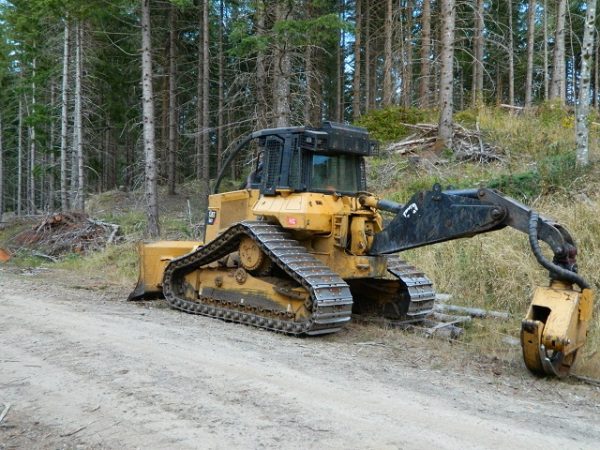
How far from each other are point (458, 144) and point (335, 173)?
27.4 feet

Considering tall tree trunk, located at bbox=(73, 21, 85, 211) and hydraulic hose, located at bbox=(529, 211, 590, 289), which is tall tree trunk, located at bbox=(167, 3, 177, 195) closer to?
tall tree trunk, located at bbox=(73, 21, 85, 211)

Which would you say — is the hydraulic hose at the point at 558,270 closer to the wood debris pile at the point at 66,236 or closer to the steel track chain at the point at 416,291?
the steel track chain at the point at 416,291

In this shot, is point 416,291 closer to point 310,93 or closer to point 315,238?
point 315,238

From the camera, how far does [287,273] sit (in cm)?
777

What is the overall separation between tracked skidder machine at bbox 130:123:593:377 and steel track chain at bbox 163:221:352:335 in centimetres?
2

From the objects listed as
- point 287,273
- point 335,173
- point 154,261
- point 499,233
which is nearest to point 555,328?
point 287,273

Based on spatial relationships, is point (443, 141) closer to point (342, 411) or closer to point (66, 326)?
point (66, 326)

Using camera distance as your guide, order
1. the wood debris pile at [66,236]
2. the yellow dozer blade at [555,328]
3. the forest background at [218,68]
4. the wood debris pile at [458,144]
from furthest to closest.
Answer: the wood debris pile at [66,236] < the forest background at [218,68] < the wood debris pile at [458,144] < the yellow dozer blade at [555,328]

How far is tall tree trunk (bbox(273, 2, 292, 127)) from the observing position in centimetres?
1445

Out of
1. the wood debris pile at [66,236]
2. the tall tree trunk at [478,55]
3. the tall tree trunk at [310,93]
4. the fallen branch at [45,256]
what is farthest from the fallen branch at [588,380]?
the fallen branch at [45,256]

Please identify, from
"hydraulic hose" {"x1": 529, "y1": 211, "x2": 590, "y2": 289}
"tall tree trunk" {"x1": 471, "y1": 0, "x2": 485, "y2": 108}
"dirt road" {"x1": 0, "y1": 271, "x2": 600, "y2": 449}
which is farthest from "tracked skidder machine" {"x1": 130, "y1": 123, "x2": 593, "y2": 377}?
"tall tree trunk" {"x1": 471, "y1": 0, "x2": 485, "y2": 108}

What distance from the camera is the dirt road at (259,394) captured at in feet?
13.6

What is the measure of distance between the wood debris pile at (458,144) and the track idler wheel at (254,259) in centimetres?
820

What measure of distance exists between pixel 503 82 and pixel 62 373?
142 feet
